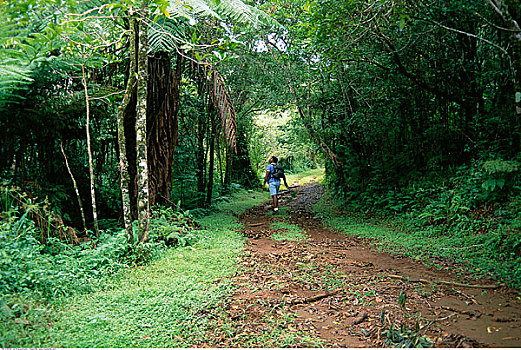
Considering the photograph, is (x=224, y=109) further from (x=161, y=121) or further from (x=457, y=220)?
(x=457, y=220)

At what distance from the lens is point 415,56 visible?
8641 mm

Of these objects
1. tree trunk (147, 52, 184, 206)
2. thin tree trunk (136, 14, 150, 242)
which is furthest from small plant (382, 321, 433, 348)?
tree trunk (147, 52, 184, 206)

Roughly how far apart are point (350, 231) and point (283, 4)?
22.0ft

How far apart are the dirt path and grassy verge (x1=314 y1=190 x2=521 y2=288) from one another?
383 millimetres

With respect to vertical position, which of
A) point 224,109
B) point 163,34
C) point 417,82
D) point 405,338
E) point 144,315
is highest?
point 163,34

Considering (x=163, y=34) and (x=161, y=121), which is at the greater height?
(x=163, y=34)

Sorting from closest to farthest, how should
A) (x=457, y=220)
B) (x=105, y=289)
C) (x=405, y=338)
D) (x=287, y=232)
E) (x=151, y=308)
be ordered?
(x=405, y=338), (x=151, y=308), (x=105, y=289), (x=457, y=220), (x=287, y=232)

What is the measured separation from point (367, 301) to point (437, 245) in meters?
3.03

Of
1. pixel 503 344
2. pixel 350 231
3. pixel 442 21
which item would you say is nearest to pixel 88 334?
pixel 503 344

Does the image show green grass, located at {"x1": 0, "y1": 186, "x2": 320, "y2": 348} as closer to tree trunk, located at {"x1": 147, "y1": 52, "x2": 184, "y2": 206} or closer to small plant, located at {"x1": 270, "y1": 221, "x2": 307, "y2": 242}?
small plant, located at {"x1": 270, "y1": 221, "x2": 307, "y2": 242}

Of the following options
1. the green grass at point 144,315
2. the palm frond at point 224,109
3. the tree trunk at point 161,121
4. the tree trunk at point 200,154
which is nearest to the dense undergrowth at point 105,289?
the green grass at point 144,315

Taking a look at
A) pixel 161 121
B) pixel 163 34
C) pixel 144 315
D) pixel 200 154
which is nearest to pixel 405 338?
pixel 144 315

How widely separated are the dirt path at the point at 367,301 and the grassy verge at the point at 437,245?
0.38 meters

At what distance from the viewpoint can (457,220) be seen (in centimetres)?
680
